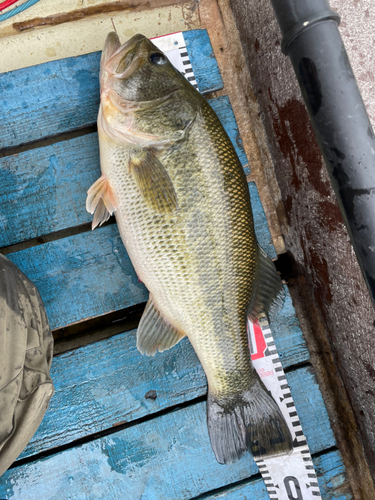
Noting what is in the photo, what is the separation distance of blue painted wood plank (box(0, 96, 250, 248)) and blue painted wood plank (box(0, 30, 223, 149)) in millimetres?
78

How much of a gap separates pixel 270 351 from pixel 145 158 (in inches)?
40.4

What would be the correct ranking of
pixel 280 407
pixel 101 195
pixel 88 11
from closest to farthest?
pixel 101 195 → pixel 280 407 → pixel 88 11

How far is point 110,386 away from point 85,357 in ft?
0.55

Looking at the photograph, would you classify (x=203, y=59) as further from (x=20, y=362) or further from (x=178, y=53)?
(x=20, y=362)

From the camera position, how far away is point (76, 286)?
1.58 meters

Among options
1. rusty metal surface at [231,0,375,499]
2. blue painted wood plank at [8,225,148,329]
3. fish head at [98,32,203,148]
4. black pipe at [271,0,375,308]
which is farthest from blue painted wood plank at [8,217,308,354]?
black pipe at [271,0,375,308]

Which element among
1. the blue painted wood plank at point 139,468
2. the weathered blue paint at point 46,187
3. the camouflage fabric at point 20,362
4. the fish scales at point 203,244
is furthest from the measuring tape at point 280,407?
the camouflage fabric at point 20,362

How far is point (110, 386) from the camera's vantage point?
62.6 inches

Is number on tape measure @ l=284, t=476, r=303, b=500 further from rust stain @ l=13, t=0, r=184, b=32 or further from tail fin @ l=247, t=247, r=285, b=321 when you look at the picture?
rust stain @ l=13, t=0, r=184, b=32

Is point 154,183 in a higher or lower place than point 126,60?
lower

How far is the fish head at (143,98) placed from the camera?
1.32 metres

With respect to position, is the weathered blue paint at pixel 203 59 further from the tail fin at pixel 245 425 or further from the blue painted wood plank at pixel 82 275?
the tail fin at pixel 245 425

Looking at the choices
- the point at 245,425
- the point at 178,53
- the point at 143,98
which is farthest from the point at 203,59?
the point at 245,425

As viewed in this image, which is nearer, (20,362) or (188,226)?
(20,362)
